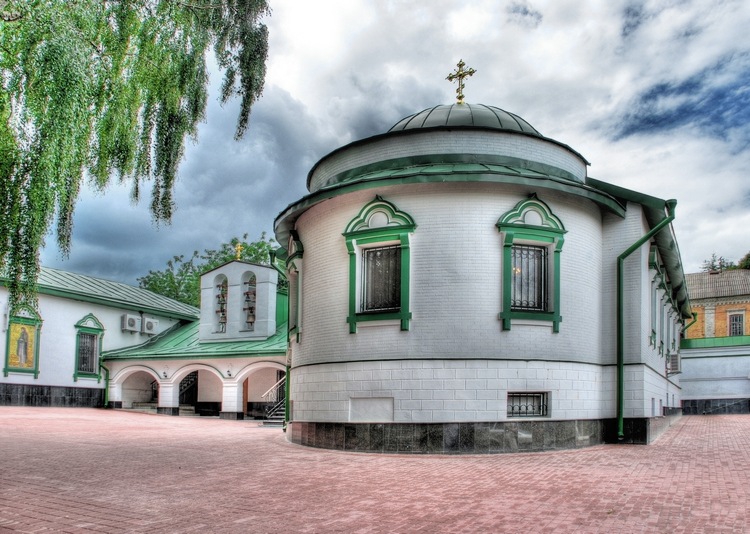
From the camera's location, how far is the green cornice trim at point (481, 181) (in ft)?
39.5

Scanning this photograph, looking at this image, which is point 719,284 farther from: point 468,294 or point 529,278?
point 468,294

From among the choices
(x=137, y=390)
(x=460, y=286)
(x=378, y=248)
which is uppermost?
(x=378, y=248)

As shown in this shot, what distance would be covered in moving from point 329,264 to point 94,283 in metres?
21.5

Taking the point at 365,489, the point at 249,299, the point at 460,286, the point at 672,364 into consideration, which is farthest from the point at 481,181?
the point at 249,299

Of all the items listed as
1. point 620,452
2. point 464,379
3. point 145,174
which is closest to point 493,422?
point 464,379

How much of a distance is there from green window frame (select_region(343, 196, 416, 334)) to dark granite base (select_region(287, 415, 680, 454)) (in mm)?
1813

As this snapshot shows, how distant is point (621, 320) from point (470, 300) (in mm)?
3403

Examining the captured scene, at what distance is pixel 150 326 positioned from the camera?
1253 inches

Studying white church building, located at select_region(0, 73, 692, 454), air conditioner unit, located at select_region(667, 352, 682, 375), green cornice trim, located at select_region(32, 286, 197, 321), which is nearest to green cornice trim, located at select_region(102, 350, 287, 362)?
green cornice trim, located at select_region(32, 286, 197, 321)

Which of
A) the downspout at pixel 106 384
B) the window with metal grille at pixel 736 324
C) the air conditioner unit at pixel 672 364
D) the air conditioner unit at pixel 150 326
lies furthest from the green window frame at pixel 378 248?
the window with metal grille at pixel 736 324

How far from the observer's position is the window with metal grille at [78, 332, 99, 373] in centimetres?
2834

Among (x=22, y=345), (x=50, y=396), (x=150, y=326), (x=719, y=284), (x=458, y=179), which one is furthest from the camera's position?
(x=719, y=284)

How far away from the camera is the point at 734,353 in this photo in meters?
29.7

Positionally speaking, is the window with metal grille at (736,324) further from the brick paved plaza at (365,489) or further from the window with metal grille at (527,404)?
the window with metal grille at (527,404)
